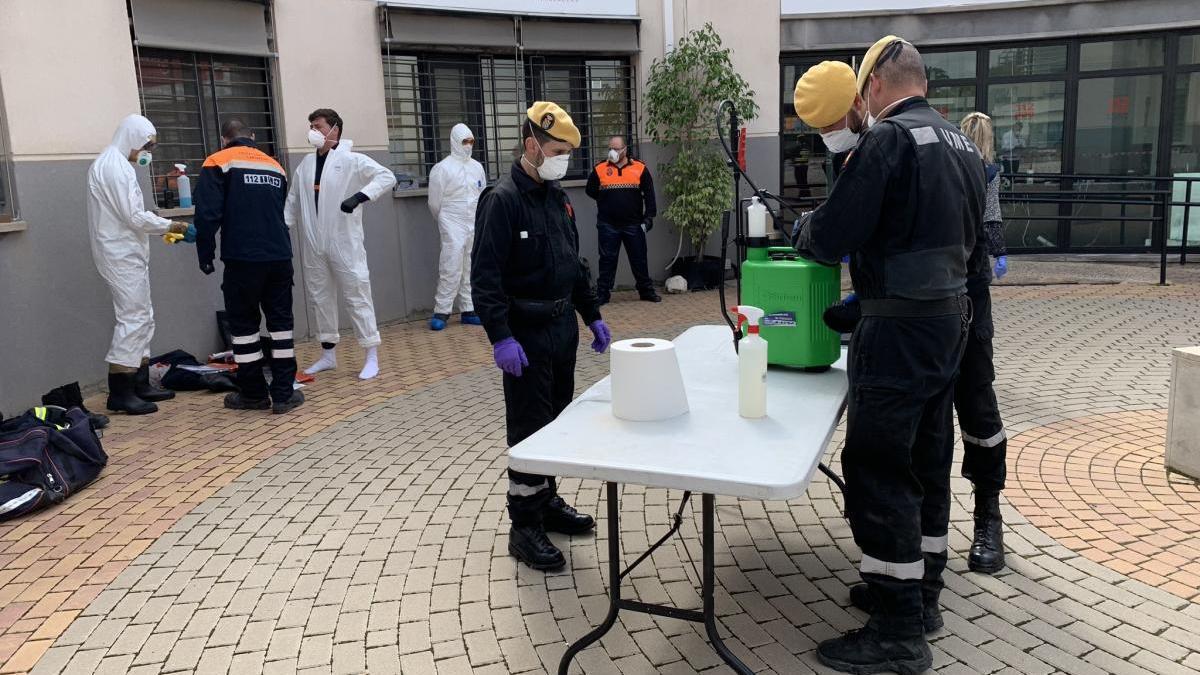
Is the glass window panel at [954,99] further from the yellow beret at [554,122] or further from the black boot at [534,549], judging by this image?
the black boot at [534,549]

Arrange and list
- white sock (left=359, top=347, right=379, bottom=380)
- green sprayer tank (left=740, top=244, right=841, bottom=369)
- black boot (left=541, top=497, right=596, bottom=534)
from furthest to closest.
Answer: white sock (left=359, top=347, right=379, bottom=380) → black boot (left=541, top=497, right=596, bottom=534) → green sprayer tank (left=740, top=244, right=841, bottom=369)

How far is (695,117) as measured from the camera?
1081cm

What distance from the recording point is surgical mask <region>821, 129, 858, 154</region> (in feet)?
10.5

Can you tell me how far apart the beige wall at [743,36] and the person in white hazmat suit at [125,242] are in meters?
6.39

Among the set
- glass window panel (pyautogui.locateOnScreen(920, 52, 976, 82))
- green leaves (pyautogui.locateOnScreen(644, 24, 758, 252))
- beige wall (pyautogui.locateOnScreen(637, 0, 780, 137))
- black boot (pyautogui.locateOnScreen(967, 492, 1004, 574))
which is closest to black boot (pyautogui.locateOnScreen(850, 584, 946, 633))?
black boot (pyautogui.locateOnScreen(967, 492, 1004, 574))

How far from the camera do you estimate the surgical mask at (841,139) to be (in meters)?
3.20

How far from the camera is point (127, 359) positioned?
6340 millimetres

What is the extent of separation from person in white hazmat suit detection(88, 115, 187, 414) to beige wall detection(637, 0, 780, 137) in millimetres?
6387

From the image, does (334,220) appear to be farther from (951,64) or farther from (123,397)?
(951,64)

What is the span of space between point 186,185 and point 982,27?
1020cm

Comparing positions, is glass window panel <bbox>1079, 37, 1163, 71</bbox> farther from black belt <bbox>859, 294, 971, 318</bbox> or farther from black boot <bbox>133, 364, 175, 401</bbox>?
black boot <bbox>133, 364, 175, 401</bbox>

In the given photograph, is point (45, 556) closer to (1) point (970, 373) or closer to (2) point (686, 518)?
(2) point (686, 518)

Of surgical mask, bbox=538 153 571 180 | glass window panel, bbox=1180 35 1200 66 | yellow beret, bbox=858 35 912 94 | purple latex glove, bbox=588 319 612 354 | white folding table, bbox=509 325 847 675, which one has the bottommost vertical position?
white folding table, bbox=509 325 847 675

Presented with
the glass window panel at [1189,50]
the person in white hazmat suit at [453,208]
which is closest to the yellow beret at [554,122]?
the person in white hazmat suit at [453,208]
